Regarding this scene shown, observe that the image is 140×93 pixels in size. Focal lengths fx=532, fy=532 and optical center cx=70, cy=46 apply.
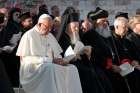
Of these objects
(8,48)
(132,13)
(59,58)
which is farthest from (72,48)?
(132,13)

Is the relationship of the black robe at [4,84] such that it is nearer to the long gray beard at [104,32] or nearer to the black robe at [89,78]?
the black robe at [89,78]

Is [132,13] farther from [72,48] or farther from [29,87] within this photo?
[29,87]

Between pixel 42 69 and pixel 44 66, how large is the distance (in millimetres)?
66

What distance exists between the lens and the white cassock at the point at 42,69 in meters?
9.28

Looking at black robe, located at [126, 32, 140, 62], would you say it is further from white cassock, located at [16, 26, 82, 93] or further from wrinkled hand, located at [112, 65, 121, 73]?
white cassock, located at [16, 26, 82, 93]

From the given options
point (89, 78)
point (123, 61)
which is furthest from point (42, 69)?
point (123, 61)

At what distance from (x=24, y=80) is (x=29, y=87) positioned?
0.53 ft

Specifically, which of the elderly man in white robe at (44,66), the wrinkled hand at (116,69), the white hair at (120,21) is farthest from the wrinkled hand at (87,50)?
the white hair at (120,21)

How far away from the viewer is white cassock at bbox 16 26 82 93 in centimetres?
928

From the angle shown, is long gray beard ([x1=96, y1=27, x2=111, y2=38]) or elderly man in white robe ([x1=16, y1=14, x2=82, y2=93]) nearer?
elderly man in white robe ([x1=16, y1=14, x2=82, y2=93])

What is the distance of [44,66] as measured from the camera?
9289 mm

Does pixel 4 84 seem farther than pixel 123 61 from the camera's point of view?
No

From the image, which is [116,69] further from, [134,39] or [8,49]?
[8,49]

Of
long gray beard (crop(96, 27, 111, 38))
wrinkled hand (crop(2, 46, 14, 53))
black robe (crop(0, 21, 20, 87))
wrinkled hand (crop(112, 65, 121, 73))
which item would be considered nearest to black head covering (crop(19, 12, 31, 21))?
black robe (crop(0, 21, 20, 87))
